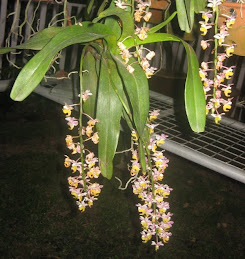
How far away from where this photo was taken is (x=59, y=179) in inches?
68.1

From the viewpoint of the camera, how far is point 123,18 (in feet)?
1.79

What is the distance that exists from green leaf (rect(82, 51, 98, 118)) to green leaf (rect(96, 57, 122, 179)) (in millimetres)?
63

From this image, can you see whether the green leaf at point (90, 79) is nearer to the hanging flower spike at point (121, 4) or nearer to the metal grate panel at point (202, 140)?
the hanging flower spike at point (121, 4)

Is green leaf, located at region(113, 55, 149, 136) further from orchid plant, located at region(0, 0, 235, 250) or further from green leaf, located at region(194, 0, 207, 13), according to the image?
green leaf, located at region(194, 0, 207, 13)

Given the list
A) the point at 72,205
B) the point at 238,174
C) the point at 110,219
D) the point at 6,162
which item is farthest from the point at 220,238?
the point at 6,162

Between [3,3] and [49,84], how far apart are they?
136 centimetres

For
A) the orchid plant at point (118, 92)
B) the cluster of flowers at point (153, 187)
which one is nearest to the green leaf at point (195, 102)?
the orchid plant at point (118, 92)

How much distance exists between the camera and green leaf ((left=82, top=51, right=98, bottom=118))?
2.15 ft

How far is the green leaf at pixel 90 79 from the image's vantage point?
0.66 m

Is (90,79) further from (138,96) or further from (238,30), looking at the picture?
(238,30)

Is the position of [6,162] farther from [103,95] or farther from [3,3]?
[103,95]

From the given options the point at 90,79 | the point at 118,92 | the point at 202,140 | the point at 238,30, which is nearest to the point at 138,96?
the point at 118,92

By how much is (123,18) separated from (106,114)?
16 cm

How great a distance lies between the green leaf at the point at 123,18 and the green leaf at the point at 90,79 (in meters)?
0.10
